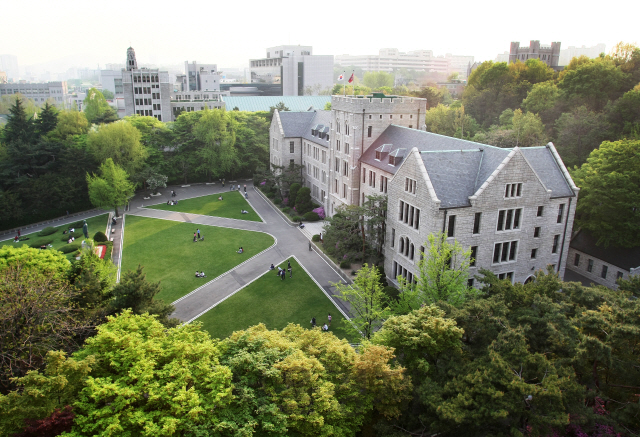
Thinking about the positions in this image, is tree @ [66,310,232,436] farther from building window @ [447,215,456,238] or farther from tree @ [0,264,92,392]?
building window @ [447,215,456,238]

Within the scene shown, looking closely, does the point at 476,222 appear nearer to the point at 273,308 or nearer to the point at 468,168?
the point at 468,168

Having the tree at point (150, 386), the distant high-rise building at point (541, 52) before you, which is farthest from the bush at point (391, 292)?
the distant high-rise building at point (541, 52)

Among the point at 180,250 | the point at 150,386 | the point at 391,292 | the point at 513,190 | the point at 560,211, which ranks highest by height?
the point at 513,190

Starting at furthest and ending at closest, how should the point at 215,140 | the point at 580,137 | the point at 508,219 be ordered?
the point at 215,140, the point at 580,137, the point at 508,219

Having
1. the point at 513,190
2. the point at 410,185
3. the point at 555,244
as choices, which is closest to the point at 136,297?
the point at 410,185

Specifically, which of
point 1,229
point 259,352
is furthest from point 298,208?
point 259,352

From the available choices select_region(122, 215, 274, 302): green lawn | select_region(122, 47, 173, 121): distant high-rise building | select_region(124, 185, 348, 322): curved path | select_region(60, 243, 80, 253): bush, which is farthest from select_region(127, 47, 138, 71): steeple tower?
select_region(60, 243, 80, 253): bush
